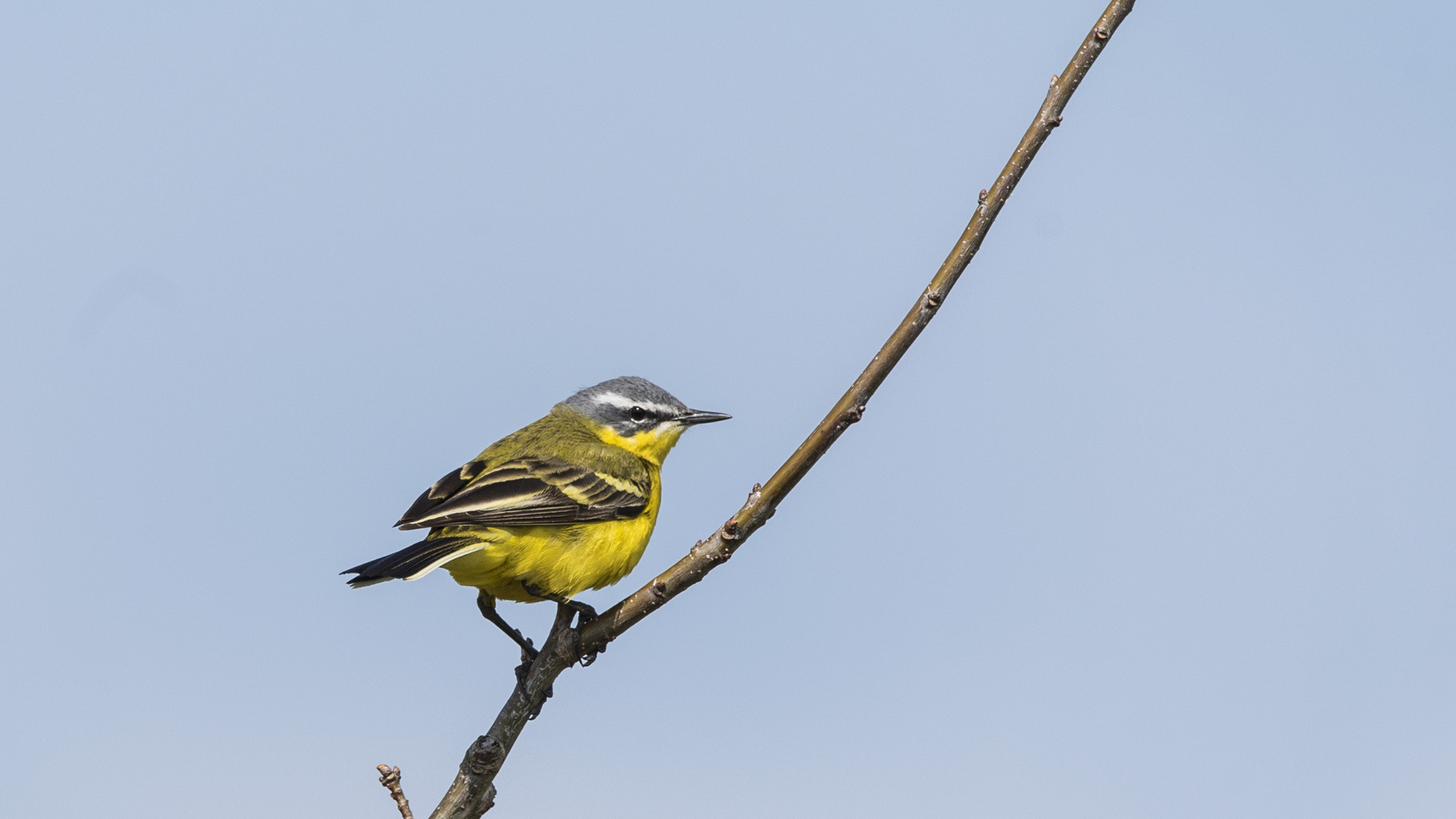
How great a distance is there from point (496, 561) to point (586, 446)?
1.75 meters

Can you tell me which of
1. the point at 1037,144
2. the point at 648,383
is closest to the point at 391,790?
the point at 1037,144

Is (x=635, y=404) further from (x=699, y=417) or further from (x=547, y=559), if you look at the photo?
(x=547, y=559)

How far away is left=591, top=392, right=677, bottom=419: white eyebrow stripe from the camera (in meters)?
11.0

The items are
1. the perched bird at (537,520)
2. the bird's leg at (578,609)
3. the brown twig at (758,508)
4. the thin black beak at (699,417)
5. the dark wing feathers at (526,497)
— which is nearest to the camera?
the brown twig at (758,508)

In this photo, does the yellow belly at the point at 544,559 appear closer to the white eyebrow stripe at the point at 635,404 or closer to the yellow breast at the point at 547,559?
the yellow breast at the point at 547,559

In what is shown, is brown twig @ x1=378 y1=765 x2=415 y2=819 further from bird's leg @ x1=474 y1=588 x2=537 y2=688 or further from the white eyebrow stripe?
the white eyebrow stripe

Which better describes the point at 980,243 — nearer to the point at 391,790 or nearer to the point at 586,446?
the point at 391,790

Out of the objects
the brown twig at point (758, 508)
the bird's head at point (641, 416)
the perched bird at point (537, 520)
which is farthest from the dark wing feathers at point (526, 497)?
the brown twig at point (758, 508)

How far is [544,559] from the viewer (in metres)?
8.86

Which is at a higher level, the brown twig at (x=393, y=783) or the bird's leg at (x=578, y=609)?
the bird's leg at (x=578, y=609)

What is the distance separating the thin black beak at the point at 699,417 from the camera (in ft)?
35.1

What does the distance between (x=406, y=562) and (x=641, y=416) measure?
3766 mm

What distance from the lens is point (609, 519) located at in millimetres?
9312

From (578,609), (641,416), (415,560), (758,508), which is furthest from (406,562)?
(641,416)
